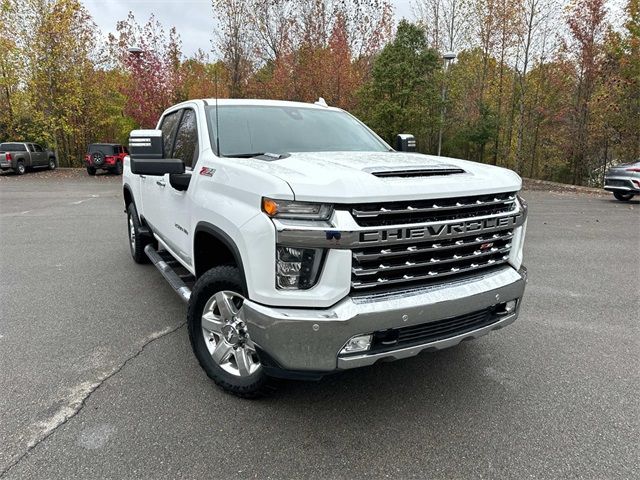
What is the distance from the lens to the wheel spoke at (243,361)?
2809 millimetres

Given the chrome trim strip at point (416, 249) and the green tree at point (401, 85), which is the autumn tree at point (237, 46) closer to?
the green tree at point (401, 85)

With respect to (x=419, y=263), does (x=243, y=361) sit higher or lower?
lower

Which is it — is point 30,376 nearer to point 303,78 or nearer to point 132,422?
point 132,422

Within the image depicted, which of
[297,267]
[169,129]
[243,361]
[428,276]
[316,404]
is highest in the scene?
[169,129]

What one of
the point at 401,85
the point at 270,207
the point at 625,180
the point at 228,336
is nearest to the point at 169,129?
the point at 228,336

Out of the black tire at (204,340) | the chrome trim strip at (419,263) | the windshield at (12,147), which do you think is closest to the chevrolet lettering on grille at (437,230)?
the chrome trim strip at (419,263)

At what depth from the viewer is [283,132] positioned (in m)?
3.76

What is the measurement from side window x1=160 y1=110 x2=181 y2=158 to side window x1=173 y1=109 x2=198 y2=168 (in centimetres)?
19

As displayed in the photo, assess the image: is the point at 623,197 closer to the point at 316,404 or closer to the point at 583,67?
the point at 583,67

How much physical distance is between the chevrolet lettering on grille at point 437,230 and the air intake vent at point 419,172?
13.2 inches

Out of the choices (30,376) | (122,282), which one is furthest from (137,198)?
(30,376)

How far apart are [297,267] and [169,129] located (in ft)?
10.0

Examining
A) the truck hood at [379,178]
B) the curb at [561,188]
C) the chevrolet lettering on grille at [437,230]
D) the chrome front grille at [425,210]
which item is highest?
the truck hood at [379,178]

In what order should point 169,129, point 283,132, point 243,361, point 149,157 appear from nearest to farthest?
point 243,361 < point 149,157 < point 283,132 < point 169,129
